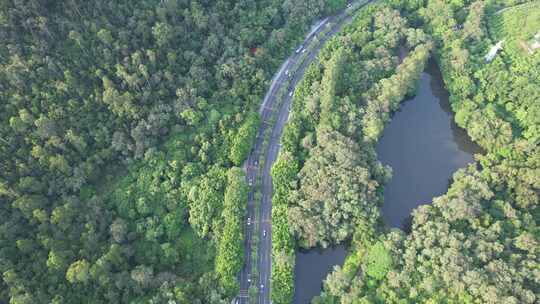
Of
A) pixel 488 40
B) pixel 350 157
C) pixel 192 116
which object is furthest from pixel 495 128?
pixel 192 116

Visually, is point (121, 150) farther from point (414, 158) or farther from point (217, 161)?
point (414, 158)

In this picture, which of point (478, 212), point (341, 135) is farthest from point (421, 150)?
point (341, 135)

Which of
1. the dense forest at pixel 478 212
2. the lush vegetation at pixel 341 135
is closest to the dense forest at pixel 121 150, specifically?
the lush vegetation at pixel 341 135

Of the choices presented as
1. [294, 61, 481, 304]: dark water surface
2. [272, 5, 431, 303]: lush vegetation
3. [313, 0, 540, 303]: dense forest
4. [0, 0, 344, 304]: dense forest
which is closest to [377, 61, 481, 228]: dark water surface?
[294, 61, 481, 304]: dark water surface

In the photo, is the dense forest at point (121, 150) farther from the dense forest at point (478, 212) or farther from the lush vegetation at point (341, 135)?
the dense forest at point (478, 212)

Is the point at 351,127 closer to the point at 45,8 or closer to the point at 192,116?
the point at 192,116

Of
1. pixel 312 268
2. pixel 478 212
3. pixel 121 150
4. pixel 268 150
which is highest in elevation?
pixel 121 150

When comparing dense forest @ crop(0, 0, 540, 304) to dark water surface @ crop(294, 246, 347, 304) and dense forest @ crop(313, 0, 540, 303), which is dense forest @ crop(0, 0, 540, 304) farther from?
dark water surface @ crop(294, 246, 347, 304)
